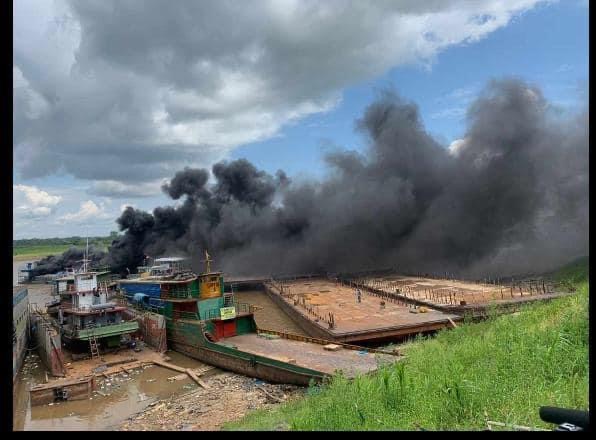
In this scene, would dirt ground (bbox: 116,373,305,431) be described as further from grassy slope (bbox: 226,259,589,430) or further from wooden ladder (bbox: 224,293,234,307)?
wooden ladder (bbox: 224,293,234,307)

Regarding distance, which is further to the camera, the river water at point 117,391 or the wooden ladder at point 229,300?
the wooden ladder at point 229,300

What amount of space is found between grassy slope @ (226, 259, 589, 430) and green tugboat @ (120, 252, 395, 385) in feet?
15.4

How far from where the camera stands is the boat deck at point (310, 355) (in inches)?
605

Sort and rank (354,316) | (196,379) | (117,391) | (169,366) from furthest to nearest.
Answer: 1. (354,316)
2. (169,366)
3. (196,379)
4. (117,391)

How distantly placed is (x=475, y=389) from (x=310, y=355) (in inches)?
419

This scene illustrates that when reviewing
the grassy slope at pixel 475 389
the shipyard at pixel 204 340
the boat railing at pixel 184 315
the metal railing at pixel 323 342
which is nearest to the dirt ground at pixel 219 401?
the shipyard at pixel 204 340

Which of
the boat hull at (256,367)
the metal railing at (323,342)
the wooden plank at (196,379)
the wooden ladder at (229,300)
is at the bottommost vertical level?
the wooden plank at (196,379)

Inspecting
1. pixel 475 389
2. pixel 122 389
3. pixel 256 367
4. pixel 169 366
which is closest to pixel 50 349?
pixel 122 389

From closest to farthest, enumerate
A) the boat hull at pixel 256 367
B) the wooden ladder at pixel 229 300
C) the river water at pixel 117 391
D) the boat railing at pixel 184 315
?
the river water at pixel 117 391 → the boat hull at pixel 256 367 → the boat railing at pixel 184 315 → the wooden ladder at pixel 229 300

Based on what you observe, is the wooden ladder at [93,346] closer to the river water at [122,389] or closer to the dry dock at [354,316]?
the river water at [122,389]

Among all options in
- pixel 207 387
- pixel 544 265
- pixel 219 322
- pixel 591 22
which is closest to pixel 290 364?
pixel 207 387

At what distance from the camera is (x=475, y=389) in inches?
289

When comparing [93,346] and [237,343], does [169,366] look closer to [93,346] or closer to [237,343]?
[237,343]

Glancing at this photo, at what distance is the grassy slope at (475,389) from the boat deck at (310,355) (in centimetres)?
405
